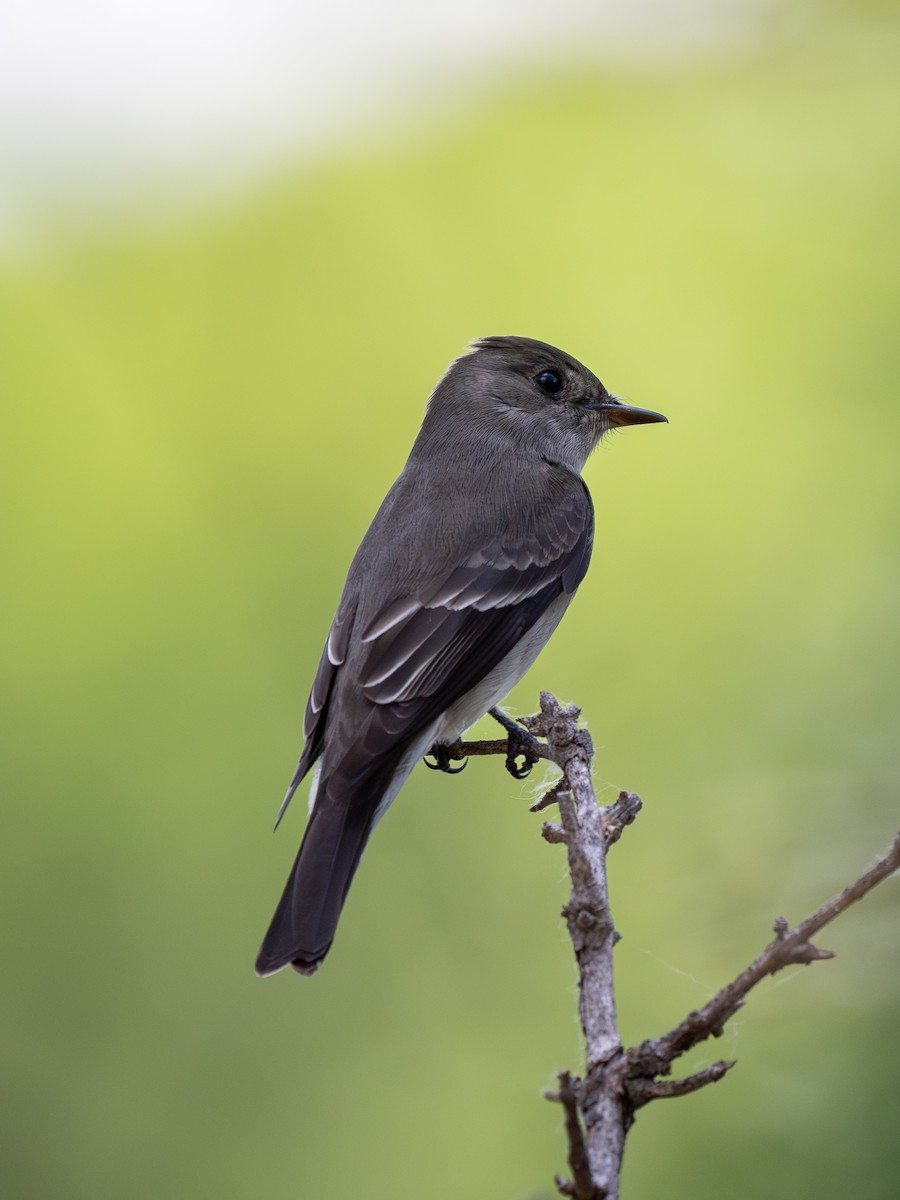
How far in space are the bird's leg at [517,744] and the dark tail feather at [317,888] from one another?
687 mm

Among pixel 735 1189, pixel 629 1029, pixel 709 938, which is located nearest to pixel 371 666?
pixel 709 938

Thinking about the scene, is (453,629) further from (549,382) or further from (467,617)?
(549,382)

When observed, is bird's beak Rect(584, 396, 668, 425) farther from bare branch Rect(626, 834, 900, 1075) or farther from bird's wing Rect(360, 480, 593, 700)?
bare branch Rect(626, 834, 900, 1075)

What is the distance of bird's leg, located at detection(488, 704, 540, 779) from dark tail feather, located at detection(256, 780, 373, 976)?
687 millimetres

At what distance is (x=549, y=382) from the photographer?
454 centimetres

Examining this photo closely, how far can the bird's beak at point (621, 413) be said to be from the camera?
4444mm

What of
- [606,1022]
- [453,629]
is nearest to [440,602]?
[453,629]

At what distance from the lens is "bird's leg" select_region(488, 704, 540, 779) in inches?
143

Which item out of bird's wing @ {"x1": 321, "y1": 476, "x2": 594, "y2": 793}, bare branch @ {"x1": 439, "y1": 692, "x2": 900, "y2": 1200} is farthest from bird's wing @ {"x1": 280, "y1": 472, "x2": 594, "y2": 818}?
bare branch @ {"x1": 439, "y1": 692, "x2": 900, "y2": 1200}

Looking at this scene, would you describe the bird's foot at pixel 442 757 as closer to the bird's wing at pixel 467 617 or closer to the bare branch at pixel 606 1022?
the bird's wing at pixel 467 617

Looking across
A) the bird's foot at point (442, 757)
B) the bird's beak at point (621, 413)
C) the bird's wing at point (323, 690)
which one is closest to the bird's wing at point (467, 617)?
the bird's wing at point (323, 690)

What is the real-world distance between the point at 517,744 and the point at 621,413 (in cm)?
140

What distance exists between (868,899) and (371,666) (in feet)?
5.23

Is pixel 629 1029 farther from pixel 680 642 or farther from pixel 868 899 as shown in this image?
pixel 868 899
